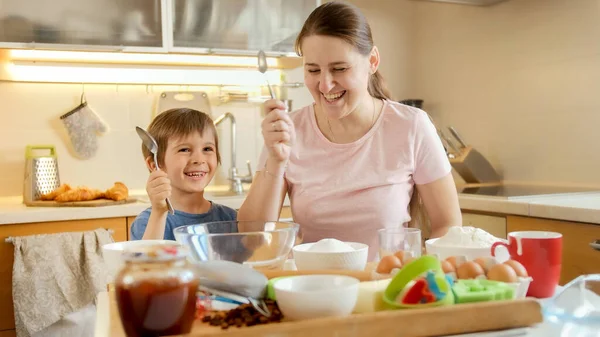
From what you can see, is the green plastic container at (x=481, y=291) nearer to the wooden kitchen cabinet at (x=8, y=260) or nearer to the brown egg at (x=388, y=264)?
the brown egg at (x=388, y=264)

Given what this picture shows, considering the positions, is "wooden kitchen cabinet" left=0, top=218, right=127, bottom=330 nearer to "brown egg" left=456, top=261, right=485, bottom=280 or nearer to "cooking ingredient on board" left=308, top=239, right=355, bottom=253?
"cooking ingredient on board" left=308, top=239, right=355, bottom=253

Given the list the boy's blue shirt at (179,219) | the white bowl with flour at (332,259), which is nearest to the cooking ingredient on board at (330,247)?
the white bowl with flour at (332,259)

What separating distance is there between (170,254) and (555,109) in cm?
243

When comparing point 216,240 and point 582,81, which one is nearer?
point 216,240

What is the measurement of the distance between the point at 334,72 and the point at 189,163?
20.2 inches

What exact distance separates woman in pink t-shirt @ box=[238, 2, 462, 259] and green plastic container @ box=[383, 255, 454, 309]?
0.68 m

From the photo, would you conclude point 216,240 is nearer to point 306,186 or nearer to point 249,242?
point 249,242

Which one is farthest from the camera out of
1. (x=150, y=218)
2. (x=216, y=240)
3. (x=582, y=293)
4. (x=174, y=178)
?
(x=174, y=178)

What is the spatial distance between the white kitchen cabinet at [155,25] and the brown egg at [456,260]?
2.10 m

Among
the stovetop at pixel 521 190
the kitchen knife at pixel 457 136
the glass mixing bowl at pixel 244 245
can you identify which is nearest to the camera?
the glass mixing bowl at pixel 244 245

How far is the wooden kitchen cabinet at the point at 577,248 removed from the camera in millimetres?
1980

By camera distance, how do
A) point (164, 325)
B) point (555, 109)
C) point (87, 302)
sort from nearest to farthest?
point (164, 325), point (87, 302), point (555, 109)

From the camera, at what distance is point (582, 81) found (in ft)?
8.76

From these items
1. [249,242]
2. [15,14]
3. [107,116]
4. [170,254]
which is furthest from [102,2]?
[170,254]
